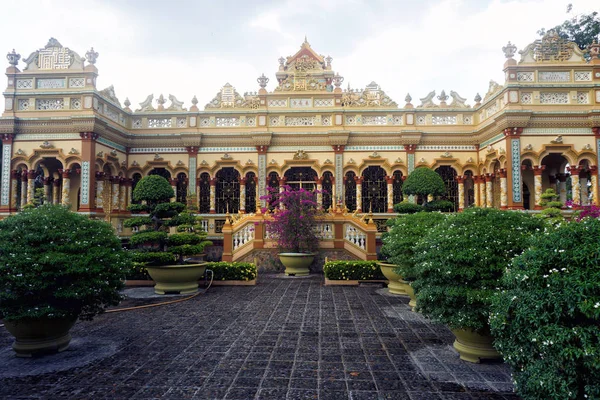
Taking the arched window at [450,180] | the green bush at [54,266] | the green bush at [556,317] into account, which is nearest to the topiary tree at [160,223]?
the green bush at [54,266]

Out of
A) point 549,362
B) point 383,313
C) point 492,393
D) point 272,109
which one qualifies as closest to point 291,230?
point 383,313

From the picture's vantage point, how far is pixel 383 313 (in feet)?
24.3

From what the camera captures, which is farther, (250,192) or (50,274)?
(250,192)

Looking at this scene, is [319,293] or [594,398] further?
[319,293]

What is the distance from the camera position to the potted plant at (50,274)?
4684 mm

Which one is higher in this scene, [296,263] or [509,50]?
[509,50]

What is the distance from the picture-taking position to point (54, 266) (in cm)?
484

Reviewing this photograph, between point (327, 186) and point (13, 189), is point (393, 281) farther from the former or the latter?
point (13, 189)

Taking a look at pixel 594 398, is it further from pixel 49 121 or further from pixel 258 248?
pixel 49 121

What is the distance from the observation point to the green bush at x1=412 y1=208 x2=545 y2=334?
4473 millimetres

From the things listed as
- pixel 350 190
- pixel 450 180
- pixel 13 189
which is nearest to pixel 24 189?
pixel 13 189

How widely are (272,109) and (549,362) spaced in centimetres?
1679

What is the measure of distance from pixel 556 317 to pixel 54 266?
542 cm

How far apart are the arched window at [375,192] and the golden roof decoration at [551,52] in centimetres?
758
